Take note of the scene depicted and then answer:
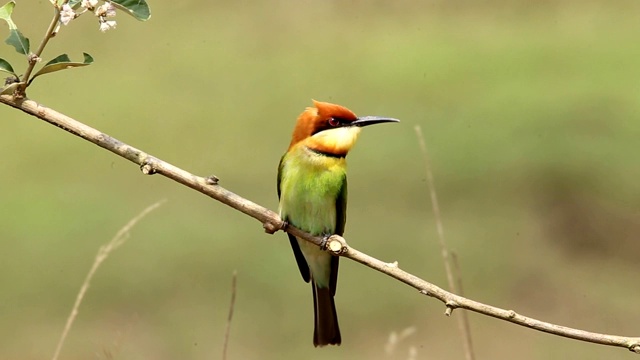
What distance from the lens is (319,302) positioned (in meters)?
2.35

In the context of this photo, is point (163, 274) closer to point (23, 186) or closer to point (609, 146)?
point (23, 186)

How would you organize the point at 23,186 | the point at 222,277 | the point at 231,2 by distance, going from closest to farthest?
the point at 222,277, the point at 23,186, the point at 231,2

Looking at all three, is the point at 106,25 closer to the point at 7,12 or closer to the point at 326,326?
the point at 7,12

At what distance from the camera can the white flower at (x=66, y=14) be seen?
113 centimetres

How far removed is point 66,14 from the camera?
1141 millimetres

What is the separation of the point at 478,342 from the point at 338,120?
1.93m

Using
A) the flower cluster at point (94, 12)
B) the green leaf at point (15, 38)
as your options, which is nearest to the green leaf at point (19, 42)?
the green leaf at point (15, 38)

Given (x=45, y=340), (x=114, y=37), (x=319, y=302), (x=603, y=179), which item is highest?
(x=114, y=37)

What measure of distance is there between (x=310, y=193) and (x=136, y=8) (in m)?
0.94

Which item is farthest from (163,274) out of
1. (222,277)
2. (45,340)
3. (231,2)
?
(231,2)

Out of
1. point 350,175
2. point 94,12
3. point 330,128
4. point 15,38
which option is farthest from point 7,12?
point 350,175

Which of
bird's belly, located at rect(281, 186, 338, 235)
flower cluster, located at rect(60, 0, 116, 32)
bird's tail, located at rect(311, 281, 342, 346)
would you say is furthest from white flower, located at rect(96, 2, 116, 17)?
bird's tail, located at rect(311, 281, 342, 346)

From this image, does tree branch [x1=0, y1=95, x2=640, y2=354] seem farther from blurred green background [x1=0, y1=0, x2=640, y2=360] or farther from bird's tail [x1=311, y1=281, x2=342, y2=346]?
blurred green background [x1=0, y1=0, x2=640, y2=360]

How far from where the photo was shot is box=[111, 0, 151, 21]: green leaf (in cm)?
122
